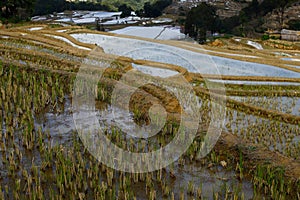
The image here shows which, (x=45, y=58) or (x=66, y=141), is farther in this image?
(x=45, y=58)

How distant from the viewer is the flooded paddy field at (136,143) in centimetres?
457

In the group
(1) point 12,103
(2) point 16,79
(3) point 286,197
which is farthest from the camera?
(2) point 16,79

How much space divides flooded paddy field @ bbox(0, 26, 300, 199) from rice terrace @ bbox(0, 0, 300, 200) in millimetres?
19

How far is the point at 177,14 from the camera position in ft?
193

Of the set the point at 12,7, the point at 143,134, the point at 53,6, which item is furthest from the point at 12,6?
the point at 53,6

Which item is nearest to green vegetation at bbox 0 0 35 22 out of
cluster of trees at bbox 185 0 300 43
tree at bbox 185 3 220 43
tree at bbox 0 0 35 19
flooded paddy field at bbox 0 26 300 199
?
tree at bbox 0 0 35 19

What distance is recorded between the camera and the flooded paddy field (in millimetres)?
4574

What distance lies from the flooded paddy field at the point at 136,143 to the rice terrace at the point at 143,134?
19 millimetres

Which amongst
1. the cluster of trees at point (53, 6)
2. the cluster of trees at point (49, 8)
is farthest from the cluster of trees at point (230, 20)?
the cluster of trees at point (53, 6)

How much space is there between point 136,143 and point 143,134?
0.50m

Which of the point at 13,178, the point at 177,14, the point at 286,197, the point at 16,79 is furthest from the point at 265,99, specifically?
the point at 177,14

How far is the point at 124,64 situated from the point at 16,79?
4.81 meters

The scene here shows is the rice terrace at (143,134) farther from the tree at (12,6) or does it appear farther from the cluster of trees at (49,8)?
the cluster of trees at (49,8)

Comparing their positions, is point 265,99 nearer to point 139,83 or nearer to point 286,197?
point 139,83
